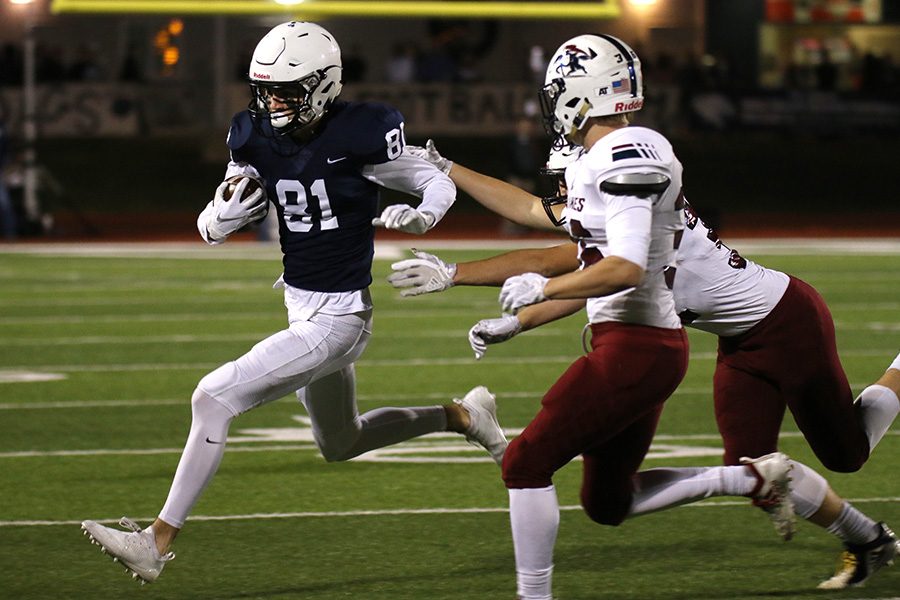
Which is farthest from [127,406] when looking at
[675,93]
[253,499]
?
[675,93]

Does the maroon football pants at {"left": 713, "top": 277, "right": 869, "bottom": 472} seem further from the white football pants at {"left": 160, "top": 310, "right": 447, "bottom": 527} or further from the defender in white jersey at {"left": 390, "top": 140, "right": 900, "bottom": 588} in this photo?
the white football pants at {"left": 160, "top": 310, "right": 447, "bottom": 527}

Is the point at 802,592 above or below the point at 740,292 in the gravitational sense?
below

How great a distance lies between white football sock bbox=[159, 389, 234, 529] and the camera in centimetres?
430

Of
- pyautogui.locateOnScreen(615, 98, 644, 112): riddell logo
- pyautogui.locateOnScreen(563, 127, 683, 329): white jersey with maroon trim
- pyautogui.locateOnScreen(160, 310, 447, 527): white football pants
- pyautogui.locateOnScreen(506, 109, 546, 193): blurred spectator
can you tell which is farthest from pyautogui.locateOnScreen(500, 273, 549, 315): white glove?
pyautogui.locateOnScreen(506, 109, 546, 193): blurred spectator

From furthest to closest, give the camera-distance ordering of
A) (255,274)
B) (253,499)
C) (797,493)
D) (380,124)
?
1. (255,274)
2. (253,499)
3. (380,124)
4. (797,493)

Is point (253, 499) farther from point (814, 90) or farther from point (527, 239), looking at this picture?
point (814, 90)

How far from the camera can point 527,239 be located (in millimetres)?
18891

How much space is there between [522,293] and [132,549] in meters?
1.27

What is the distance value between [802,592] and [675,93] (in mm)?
19493

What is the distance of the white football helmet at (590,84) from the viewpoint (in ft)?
13.1

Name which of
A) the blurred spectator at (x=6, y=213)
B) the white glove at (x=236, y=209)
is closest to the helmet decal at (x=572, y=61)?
the white glove at (x=236, y=209)

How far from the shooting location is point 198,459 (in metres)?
4.31

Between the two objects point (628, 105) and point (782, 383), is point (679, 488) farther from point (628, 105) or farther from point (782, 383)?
point (628, 105)

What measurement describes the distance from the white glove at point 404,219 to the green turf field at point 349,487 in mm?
987
